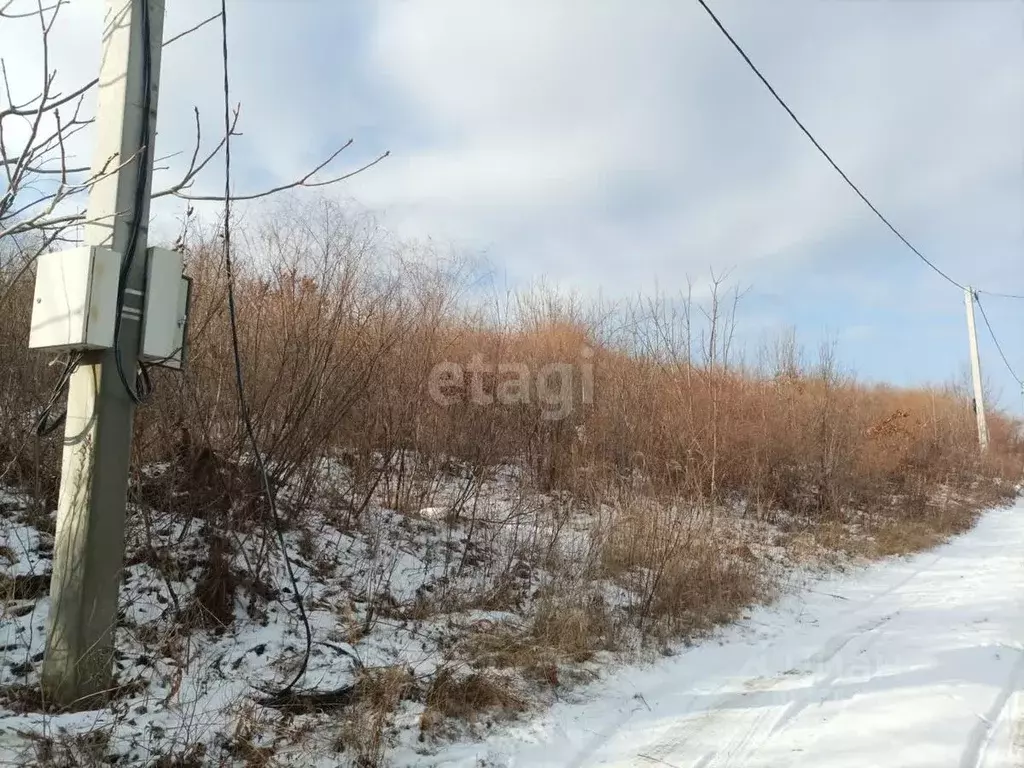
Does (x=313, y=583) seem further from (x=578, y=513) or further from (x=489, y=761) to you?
(x=578, y=513)

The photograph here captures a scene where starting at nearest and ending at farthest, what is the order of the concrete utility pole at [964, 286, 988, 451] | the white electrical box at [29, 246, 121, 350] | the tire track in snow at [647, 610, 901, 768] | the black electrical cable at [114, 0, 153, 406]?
the white electrical box at [29, 246, 121, 350] < the black electrical cable at [114, 0, 153, 406] < the tire track in snow at [647, 610, 901, 768] < the concrete utility pole at [964, 286, 988, 451]

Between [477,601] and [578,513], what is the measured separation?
7.57ft

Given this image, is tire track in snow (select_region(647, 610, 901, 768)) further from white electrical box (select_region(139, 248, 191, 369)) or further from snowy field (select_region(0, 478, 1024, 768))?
white electrical box (select_region(139, 248, 191, 369))

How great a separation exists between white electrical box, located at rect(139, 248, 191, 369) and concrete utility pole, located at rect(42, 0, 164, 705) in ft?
0.18

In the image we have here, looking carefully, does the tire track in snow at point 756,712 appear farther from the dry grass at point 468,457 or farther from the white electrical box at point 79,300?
the white electrical box at point 79,300

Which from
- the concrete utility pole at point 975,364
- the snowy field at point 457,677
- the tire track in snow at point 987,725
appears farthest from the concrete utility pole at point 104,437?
the concrete utility pole at point 975,364

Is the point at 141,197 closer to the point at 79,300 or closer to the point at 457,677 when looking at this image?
the point at 79,300

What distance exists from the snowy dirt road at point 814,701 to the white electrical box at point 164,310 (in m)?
2.15

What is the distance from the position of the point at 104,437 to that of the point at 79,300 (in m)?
0.58

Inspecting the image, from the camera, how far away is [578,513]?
22.7ft

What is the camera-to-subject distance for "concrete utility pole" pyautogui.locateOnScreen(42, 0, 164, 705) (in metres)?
2.69

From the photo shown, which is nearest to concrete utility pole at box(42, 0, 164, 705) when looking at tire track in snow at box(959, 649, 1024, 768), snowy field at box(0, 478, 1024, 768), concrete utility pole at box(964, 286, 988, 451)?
snowy field at box(0, 478, 1024, 768)

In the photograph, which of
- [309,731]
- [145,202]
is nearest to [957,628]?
[309,731]

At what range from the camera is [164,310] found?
2.89m
